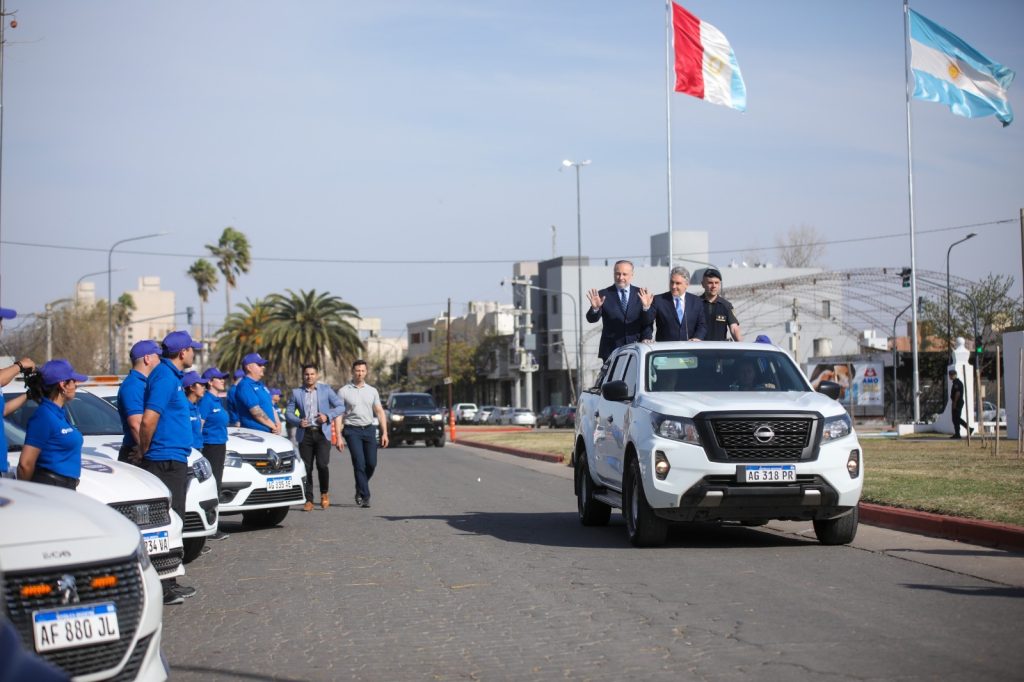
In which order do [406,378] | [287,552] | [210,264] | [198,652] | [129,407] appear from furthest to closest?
[406,378] < [210,264] < [287,552] < [129,407] < [198,652]

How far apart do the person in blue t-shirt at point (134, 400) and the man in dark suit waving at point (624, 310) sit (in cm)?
518

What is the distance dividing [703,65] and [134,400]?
24.9 meters

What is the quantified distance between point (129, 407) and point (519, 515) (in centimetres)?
592

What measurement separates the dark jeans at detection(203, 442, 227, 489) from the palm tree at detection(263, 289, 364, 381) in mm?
47526

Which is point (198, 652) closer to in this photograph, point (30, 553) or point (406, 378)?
point (30, 553)

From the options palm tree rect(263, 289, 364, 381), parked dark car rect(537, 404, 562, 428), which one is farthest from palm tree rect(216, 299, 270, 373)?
parked dark car rect(537, 404, 562, 428)

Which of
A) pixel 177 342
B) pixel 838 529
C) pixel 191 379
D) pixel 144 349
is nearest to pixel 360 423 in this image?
pixel 191 379

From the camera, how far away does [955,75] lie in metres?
31.5

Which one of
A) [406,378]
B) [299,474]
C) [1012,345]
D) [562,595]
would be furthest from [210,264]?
[562,595]

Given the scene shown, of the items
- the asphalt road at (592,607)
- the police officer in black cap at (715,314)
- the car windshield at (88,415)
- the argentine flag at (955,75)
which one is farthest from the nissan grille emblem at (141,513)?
the argentine flag at (955,75)

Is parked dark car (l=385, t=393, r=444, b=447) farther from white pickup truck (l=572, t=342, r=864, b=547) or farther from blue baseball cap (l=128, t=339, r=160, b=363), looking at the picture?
blue baseball cap (l=128, t=339, r=160, b=363)

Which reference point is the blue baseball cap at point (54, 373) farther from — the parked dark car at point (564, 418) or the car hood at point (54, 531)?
the parked dark car at point (564, 418)

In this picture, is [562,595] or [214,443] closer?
[562,595]

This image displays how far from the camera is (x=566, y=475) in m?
23.4
